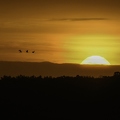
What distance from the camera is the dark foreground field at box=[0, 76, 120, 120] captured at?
35.1 metres

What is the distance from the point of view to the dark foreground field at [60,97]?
35.1 metres

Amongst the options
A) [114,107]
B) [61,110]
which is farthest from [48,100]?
[114,107]

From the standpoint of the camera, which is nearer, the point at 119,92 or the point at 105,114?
the point at 105,114

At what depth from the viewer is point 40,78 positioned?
39.7 m

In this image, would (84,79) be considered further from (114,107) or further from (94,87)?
(114,107)

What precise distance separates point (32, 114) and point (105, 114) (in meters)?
3.76

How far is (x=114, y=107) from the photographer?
35969 mm

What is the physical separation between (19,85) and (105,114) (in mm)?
5555

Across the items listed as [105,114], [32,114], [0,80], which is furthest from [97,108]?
[0,80]

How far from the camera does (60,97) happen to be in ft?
121

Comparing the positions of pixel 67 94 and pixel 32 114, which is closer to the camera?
pixel 32 114

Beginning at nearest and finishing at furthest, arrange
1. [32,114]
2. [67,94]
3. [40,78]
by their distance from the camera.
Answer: [32,114], [67,94], [40,78]

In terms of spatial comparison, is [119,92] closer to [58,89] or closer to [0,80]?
[58,89]

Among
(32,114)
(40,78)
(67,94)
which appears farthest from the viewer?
(40,78)
